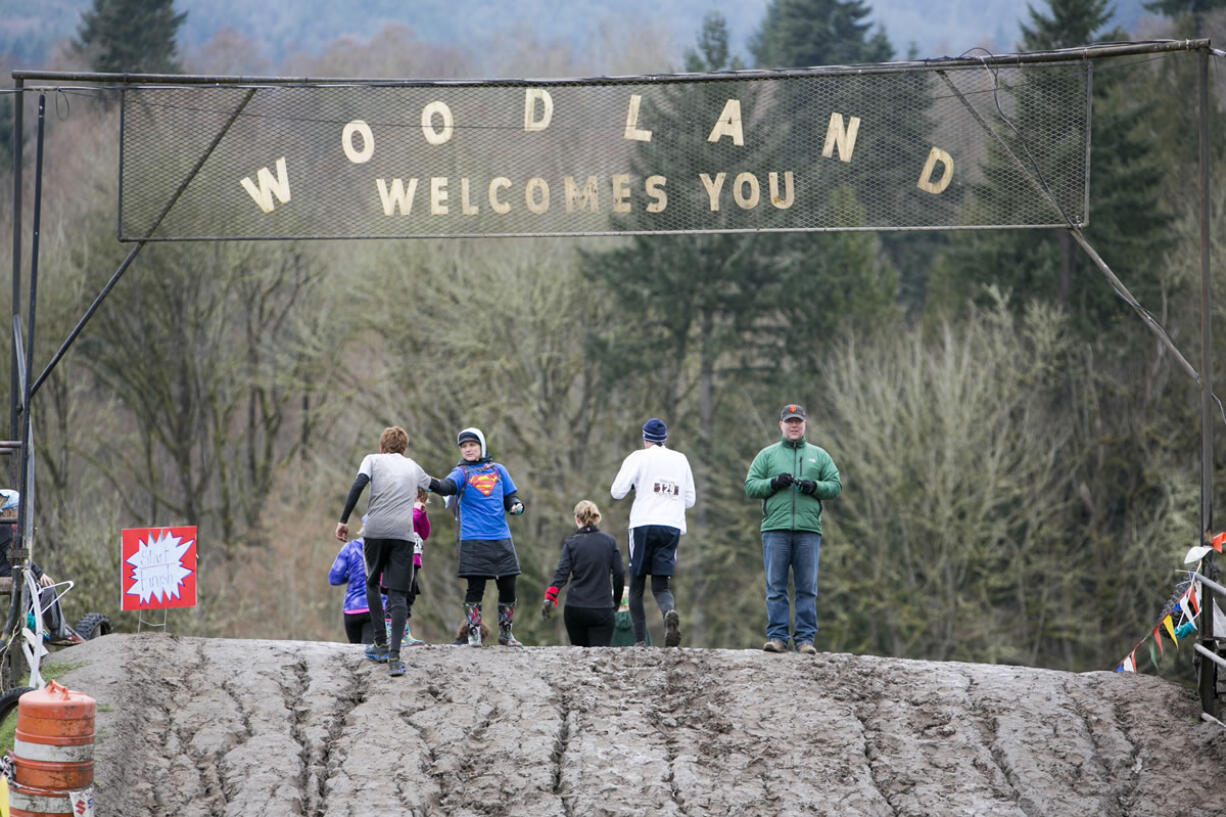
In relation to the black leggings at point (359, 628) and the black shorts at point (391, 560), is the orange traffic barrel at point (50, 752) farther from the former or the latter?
the black leggings at point (359, 628)

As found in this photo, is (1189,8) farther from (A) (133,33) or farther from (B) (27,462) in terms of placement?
(B) (27,462)

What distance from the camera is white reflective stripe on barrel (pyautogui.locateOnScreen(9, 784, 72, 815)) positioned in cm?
887

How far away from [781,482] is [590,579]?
200 cm

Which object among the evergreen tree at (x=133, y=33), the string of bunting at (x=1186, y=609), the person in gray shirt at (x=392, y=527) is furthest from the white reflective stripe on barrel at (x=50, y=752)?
the evergreen tree at (x=133, y=33)

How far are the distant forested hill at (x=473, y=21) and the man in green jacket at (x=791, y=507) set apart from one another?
138ft

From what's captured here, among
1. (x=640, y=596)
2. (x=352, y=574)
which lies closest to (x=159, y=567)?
(x=352, y=574)

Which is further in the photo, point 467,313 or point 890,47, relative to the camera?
point 890,47

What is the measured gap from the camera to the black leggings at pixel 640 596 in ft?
42.5

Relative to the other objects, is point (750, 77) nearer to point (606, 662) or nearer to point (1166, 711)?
point (606, 662)

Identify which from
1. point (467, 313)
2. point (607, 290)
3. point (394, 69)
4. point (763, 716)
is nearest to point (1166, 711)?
point (763, 716)

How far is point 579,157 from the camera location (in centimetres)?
1230

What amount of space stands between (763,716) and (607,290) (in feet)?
90.3

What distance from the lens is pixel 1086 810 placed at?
9.97m

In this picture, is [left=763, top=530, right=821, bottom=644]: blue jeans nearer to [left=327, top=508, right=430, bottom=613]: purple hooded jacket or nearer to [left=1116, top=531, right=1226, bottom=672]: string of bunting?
[left=1116, top=531, right=1226, bottom=672]: string of bunting
